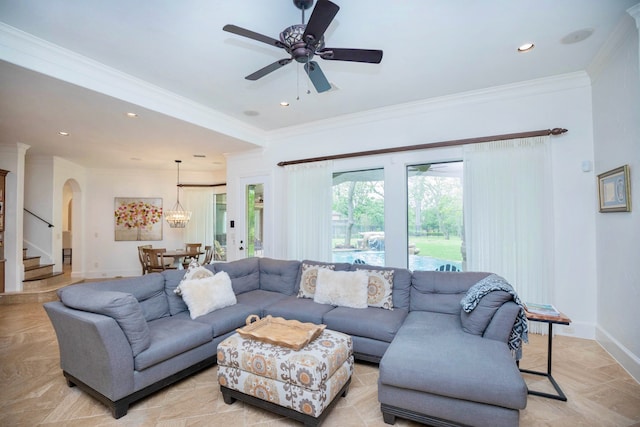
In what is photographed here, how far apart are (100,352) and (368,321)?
81.5 inches

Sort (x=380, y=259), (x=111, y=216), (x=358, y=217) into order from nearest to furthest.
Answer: (x=380, y=259), (x=358, y=217), (x=111, y=216)

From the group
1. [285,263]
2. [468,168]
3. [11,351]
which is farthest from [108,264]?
[468,168]

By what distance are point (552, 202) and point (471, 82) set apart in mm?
1627

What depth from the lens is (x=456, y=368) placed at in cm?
→ 183

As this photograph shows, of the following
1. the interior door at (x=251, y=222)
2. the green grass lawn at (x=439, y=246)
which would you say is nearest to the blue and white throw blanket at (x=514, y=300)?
the green grass lawn at (x=439, y=246)

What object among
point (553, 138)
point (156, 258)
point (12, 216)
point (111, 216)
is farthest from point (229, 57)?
point (111, 216)

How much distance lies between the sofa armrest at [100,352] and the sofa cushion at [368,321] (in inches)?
64.5

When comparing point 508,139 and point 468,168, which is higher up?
point 508,139

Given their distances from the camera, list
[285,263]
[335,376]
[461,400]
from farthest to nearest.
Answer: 1. [285,263]
2. [335,376]
3. [461,400]

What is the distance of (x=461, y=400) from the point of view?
1799mm

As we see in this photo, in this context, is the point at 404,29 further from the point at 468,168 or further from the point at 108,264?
the point at 108,264

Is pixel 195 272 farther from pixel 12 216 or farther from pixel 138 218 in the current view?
pixel 138 218

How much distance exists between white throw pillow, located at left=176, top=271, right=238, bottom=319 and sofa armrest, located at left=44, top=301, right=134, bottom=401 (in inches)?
31.1

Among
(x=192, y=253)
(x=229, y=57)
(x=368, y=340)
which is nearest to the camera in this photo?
Answer: (x=368, y=340)
